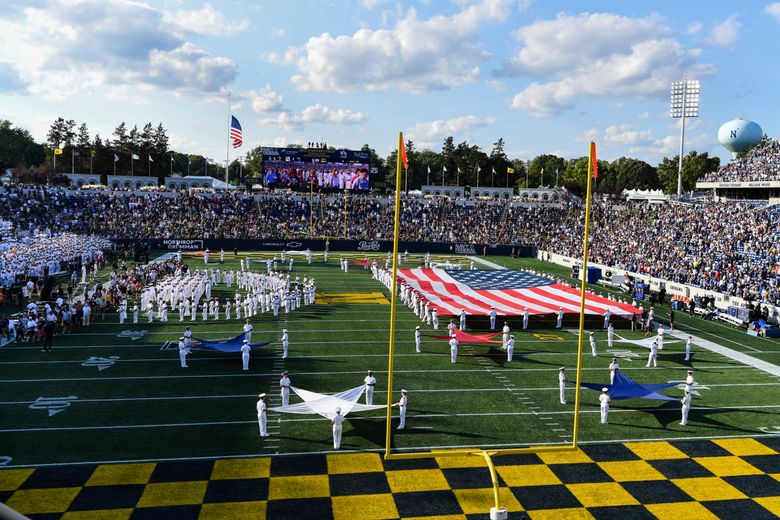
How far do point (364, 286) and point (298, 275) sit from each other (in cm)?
510

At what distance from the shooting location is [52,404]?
1416 cm

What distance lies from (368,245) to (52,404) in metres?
38.4

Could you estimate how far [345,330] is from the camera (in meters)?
22.4

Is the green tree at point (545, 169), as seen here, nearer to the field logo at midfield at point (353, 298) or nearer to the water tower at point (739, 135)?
the water tower at point (739, 135)

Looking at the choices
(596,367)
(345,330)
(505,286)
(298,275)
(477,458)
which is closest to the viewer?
(477,458)

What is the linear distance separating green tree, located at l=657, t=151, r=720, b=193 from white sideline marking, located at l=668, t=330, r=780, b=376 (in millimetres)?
66856

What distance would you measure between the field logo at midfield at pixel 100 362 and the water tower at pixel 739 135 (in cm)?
5767

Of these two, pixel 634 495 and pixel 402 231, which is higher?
pixel 402 231

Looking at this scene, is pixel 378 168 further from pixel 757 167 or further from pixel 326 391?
pixel 326 391

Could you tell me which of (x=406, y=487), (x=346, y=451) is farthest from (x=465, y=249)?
(x=406, y=487)

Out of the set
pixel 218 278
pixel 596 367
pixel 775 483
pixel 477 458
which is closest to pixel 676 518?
pixel 775 483

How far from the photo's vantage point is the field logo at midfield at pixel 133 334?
68.0 ft

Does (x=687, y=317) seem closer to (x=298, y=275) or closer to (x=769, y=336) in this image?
(x=769, y=336)

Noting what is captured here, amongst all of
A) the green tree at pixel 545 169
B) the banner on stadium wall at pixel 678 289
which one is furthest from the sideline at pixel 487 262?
the green tree at pixel 545 169
